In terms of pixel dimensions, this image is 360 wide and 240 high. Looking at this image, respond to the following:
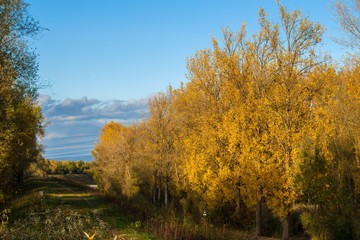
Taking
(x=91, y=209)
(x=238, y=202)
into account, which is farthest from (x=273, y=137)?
(x=91, y=209)

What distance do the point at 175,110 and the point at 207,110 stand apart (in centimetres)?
760

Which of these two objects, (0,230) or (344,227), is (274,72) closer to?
(344,227)

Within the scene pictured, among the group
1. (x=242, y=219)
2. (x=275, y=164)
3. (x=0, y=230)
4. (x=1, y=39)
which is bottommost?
(x=242, y=219)

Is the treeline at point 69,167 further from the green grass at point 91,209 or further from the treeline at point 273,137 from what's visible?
the treeline at point 273,137

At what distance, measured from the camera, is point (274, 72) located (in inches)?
814

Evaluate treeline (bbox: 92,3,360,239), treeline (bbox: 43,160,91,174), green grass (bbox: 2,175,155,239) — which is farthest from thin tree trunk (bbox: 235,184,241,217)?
treeline (bbox: 43,160,91,174)

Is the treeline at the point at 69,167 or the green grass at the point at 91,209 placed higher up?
the green grass at the point at 91,209

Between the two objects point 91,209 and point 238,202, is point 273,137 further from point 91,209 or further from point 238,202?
point 91,209

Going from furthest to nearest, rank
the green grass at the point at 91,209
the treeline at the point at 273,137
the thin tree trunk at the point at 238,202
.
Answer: the thin tree trunk at the point at 238,202
the treeline at the point at 273,137
the green grass at the point at 91,209

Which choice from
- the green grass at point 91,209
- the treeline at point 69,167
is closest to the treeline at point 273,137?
the green grass at point 91,209

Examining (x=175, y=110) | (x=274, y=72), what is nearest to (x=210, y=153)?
(x=274, y=72)

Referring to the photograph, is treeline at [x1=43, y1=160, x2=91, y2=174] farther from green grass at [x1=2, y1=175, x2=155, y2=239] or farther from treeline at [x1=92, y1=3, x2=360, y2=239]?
treeline at [x1=92, y1=3, x2=360, y2=239]

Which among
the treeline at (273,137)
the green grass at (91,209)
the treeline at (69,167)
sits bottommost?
the treeline at (69,167)

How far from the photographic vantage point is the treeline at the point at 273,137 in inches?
669
